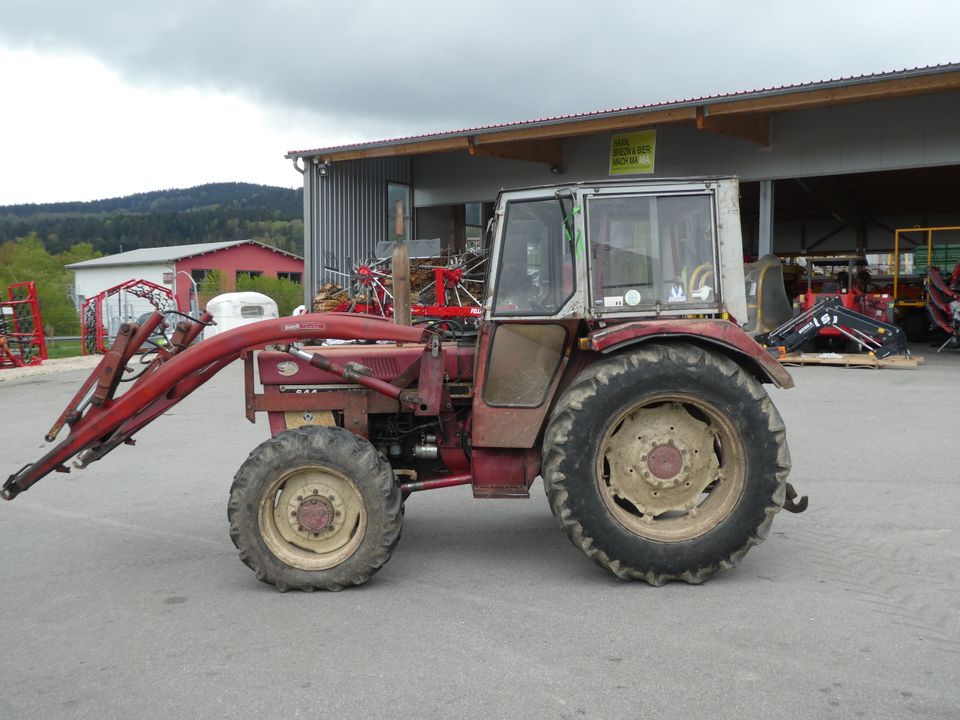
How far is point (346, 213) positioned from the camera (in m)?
21.0

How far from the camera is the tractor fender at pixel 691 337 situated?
452 cm

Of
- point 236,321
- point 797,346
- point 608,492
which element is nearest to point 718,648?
point 608,492

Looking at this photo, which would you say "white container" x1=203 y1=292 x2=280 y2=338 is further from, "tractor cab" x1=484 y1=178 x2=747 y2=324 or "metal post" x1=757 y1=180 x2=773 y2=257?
"tractor cab" x1=484 y1=178 x2=747 y2=324

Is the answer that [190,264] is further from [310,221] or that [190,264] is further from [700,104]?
[700,104]

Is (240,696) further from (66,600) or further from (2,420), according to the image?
(2,420)

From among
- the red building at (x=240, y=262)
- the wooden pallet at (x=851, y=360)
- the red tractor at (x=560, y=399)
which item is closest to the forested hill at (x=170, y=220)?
the red building at (x=240, y=262)

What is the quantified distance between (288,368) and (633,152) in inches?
584

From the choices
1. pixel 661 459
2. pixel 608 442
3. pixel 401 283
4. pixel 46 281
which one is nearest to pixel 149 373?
pixel 401 283

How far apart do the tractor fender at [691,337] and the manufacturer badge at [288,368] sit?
168cm

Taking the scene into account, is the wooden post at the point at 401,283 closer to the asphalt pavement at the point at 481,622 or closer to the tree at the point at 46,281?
the asphalt pavement at the point at 481,622

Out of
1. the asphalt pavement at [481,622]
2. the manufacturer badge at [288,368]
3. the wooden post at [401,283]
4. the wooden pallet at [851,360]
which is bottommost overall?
the asphalt pavement at [481,622]

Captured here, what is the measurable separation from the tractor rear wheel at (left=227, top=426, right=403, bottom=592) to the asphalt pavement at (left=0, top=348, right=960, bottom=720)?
15 centimetres

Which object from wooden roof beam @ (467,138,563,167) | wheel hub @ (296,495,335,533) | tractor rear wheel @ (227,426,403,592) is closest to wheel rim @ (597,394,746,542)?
tractor rear wheel @ (227,426,403,592)

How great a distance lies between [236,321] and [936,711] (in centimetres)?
2217
